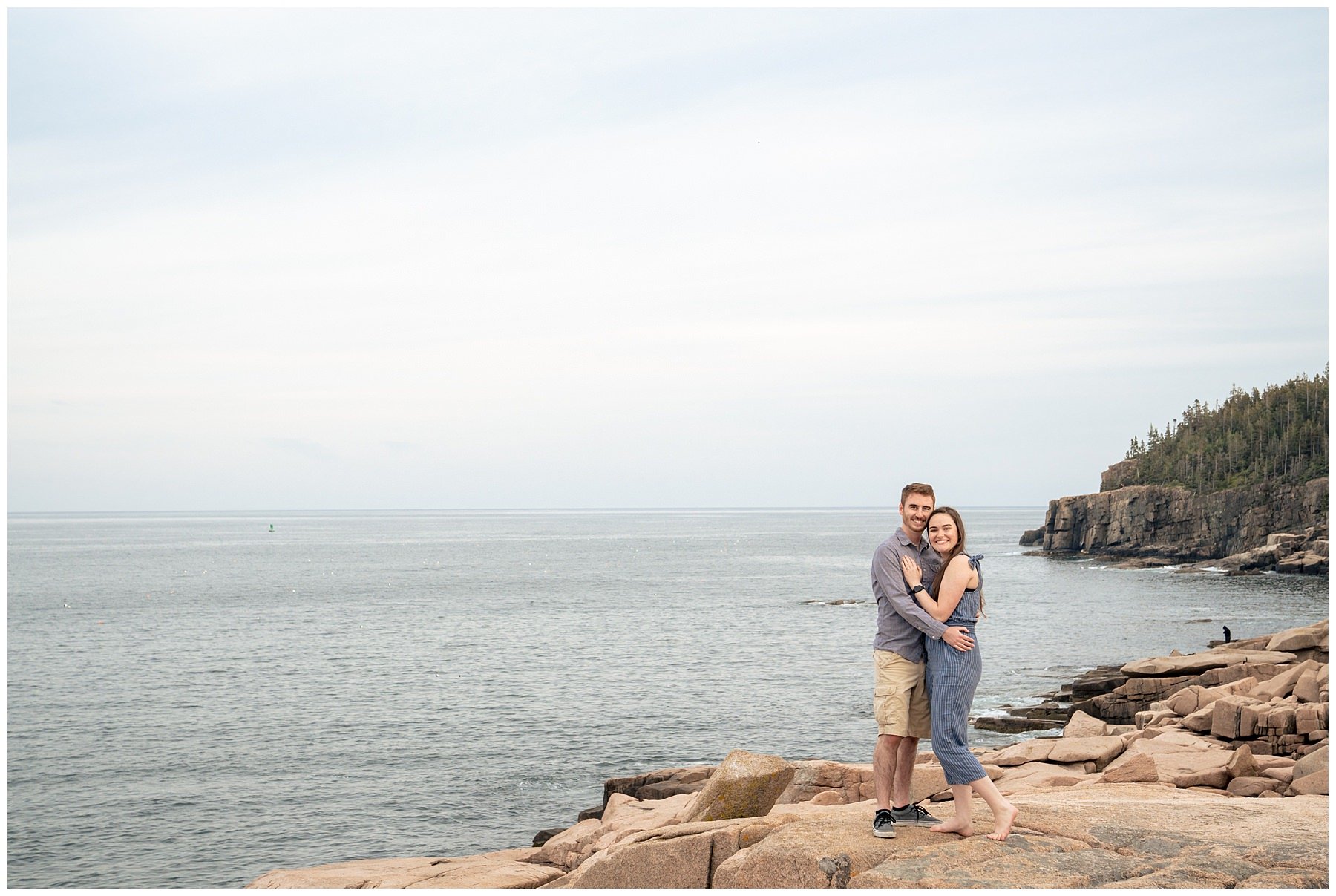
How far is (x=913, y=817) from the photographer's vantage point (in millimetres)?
8852

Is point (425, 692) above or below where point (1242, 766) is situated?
below

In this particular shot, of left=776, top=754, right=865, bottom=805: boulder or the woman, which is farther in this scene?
left=776, top=754, right=865, bottom=805: boulder

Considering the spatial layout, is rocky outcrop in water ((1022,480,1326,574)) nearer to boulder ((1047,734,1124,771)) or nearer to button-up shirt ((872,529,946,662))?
boulder ((1047,734,1124,771))

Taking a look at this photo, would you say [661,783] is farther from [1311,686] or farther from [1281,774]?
[1311,686]

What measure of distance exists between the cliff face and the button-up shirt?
117m

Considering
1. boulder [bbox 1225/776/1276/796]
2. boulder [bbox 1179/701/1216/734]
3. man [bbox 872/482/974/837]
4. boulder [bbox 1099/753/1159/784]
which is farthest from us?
boulder [bbox 1179/701/1216/734]

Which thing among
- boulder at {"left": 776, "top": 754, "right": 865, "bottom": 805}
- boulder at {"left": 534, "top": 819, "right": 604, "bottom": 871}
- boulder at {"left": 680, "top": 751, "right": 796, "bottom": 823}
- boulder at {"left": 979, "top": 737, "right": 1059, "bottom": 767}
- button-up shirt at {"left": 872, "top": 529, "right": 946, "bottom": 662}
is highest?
button-up shirt at {"left": 872, "top": 529, "right": 946, "bottom": 662}

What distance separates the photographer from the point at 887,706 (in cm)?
857

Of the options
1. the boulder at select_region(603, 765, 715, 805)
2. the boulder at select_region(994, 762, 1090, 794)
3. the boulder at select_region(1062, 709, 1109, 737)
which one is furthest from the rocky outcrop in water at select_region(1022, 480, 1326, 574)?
the boulder at select_region(994, 762, 1090, 794)

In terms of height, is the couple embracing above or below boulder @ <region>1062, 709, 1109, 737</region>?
above

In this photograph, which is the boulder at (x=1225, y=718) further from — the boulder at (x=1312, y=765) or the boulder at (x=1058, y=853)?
the boulder at (x=1058, y=853)

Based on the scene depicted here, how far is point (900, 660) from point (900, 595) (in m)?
0.59

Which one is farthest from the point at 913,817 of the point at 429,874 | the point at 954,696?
the point at 429,874

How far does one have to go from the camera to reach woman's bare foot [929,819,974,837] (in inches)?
330
